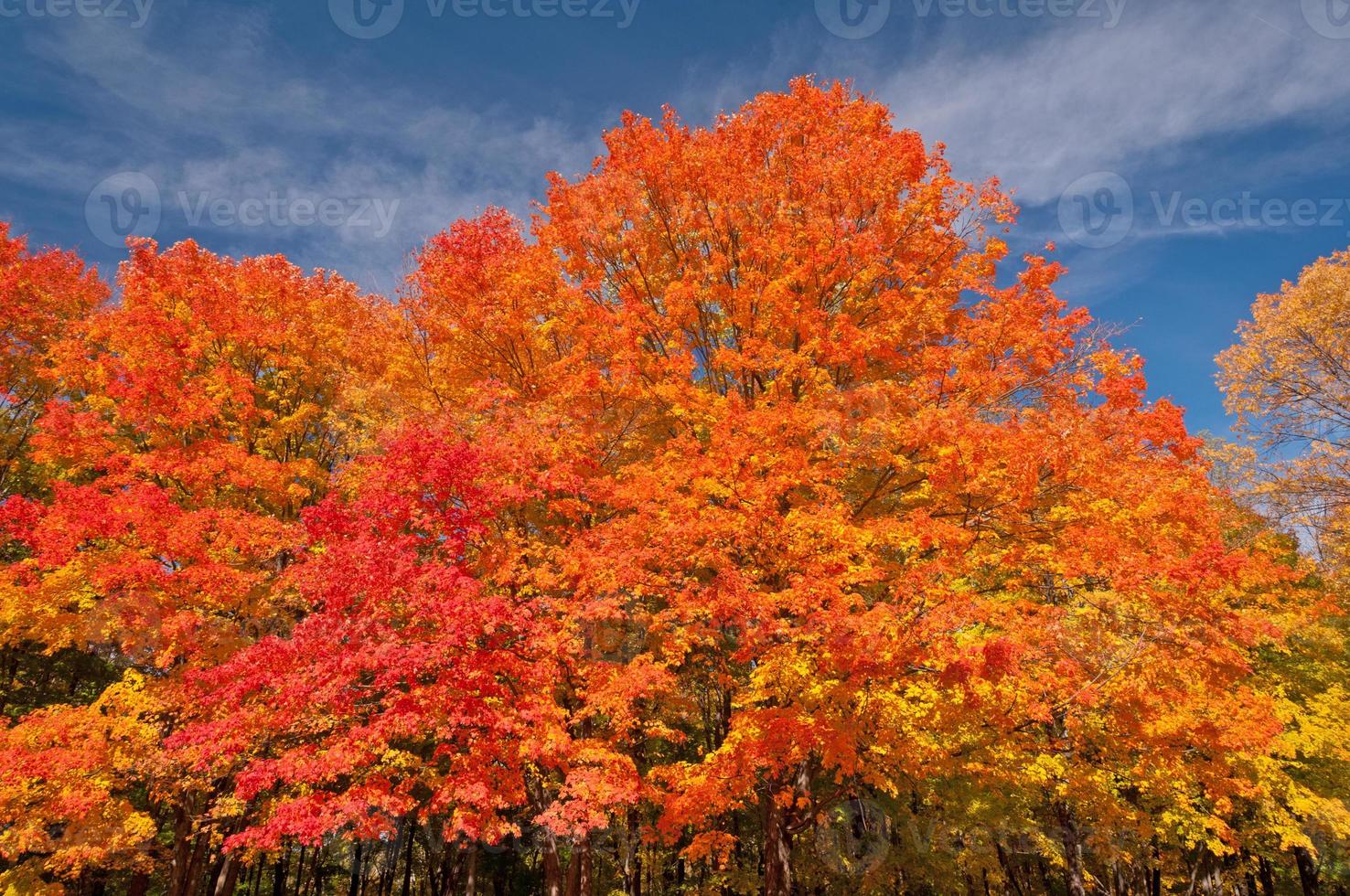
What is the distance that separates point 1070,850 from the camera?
53.8 ft

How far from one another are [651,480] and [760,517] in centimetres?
247

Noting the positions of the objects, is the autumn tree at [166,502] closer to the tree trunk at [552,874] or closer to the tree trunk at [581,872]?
the tree trunk at [552,874]

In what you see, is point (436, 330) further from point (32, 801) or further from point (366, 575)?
point (32, 801)

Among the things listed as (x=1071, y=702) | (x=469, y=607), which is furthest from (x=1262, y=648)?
(x=469, y=607)

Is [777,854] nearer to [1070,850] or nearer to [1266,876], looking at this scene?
[1070,850]

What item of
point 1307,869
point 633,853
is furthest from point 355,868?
point 1307,869

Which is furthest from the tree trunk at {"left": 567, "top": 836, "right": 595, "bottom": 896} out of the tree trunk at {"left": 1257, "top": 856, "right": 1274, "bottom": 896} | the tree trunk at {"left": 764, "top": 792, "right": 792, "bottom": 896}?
the tree trunk at {"left": 1257, "top": 856, "right": 1274, "bottom": 896}

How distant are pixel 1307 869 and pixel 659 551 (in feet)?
99.7

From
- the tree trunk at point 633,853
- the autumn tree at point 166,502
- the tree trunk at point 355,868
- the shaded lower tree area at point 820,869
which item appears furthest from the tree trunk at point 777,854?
the tree trunk at point 355,868

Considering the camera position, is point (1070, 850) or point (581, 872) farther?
point (1070, 850)

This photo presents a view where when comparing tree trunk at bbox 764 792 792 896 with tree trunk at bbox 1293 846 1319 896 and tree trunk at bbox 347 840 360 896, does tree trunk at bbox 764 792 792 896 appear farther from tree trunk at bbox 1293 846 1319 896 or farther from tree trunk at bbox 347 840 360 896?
tree trunk at bbox 347 840 360 896

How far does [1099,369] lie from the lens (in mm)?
12969

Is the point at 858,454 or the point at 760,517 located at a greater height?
the point at 858,454

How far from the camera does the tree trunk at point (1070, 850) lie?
16078 millimetres
